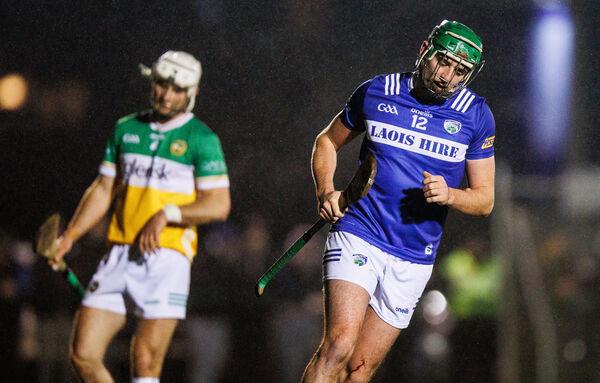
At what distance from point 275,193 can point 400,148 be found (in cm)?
170

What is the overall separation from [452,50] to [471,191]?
569 mm

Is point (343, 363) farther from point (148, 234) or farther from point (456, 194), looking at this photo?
point (148, 234)

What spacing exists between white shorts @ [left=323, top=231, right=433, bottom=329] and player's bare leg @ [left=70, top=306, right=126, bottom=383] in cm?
105

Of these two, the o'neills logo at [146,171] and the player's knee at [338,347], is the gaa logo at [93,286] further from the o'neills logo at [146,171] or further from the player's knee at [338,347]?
the player's knee at [338,347]

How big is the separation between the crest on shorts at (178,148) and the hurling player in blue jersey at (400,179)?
2.21 ft

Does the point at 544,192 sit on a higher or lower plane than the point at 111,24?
lower

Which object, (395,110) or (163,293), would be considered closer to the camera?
(395,110)

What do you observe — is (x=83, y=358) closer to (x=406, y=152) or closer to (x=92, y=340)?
(x=92, y=340)

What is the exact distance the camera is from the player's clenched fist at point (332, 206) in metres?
3.23

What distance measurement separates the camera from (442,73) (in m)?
3.39

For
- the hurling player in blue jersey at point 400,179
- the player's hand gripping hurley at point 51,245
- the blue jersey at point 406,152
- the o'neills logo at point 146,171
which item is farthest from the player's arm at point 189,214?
the blue jersey at point 406,152

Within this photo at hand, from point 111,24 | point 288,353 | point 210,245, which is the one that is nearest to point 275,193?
point 210,245

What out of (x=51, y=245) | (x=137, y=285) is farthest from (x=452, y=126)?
(x=51, y=245)

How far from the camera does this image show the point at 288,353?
5.12 metres
